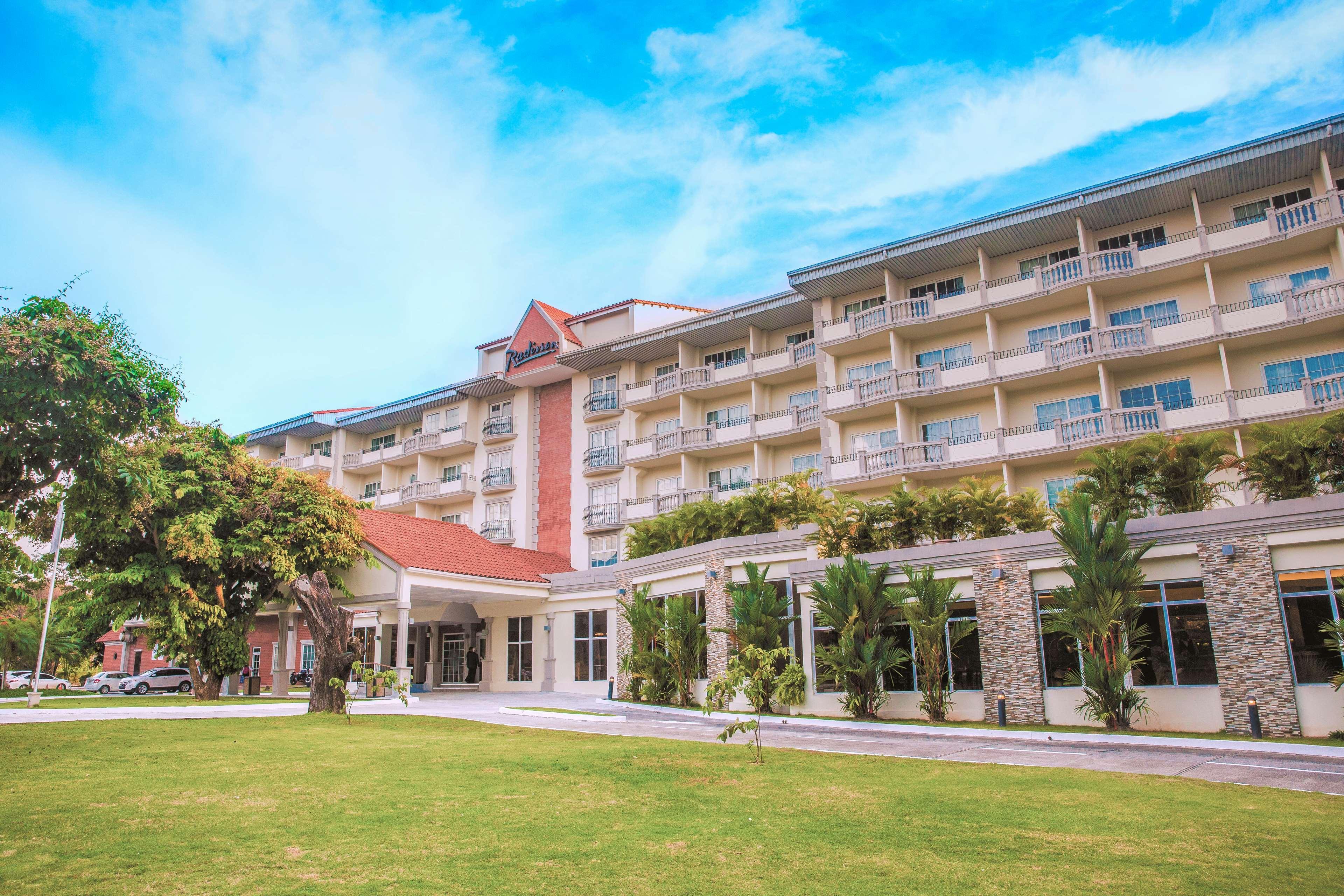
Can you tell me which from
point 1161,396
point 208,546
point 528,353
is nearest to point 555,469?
point 528,353

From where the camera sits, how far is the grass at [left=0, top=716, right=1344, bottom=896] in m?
6.72

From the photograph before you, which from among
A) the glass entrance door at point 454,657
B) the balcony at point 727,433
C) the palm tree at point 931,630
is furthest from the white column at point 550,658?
the palm tree at point 931,630

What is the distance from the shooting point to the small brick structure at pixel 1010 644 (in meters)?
19.3

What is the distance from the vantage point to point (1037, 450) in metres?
28.2

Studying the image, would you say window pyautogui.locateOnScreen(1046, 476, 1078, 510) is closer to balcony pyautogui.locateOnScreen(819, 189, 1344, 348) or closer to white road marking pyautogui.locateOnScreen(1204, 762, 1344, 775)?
balcony pyautogui.locateOnScreen(819, 189, 1344, 348)

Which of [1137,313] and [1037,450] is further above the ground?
[1137,313]

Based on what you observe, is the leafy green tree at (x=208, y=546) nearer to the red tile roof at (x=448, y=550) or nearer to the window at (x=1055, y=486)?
the red tile roof at (x=448, y=550)

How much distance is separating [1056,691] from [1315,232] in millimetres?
16165

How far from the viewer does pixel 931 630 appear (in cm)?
1981

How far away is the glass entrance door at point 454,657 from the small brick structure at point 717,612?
55.3 feet

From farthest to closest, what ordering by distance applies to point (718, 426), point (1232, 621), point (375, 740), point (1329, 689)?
point (718, 426), point (1232, 621), point (1329, 689), point (375, 740)

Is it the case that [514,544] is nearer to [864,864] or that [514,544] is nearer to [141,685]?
[141,685]

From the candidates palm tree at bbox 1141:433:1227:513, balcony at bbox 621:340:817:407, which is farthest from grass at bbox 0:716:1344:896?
balcony at bbox 621:340:817:407

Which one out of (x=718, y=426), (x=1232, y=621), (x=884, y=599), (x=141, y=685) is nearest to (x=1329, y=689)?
(x=1232, y=621)
